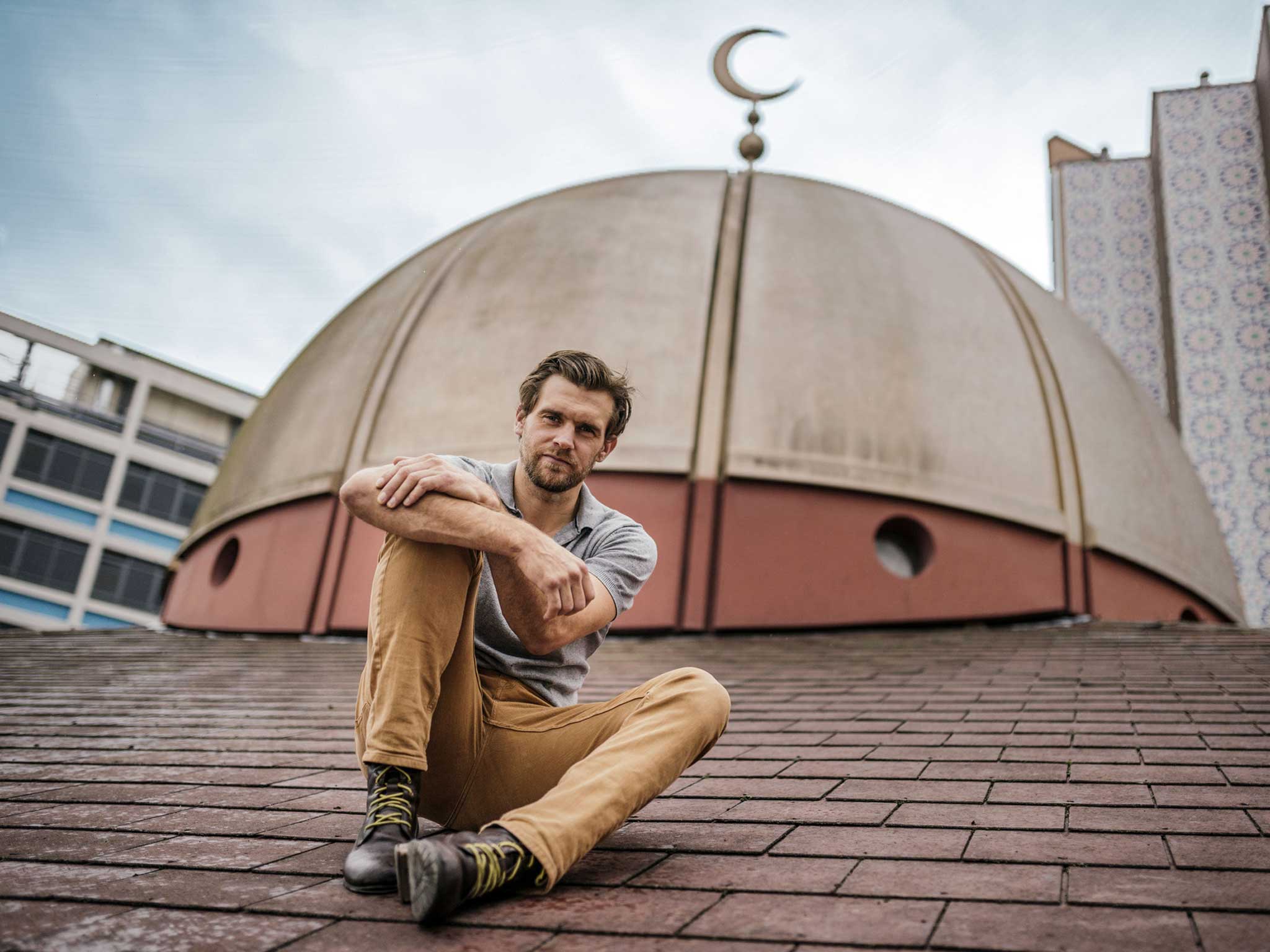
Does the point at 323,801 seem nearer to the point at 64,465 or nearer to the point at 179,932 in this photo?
the point at 179,932

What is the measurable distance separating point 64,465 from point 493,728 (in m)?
32.5

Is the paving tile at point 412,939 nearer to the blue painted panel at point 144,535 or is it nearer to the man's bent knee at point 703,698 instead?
the man's bent knee at point 703,698

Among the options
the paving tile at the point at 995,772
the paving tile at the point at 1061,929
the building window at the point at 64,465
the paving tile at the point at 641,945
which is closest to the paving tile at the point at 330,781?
the paving tile at the point at 641,945

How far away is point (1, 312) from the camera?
1391cm

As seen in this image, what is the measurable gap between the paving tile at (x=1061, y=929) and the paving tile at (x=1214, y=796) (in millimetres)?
745

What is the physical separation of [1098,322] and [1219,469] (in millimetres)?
2346

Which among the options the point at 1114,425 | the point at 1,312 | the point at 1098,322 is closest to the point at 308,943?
the point at 1114,425

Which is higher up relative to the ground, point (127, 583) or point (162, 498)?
point (162, 498)

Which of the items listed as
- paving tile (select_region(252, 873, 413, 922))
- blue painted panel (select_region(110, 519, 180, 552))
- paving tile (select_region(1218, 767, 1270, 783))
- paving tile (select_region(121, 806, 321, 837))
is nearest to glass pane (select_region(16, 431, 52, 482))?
blue painted panel (select_region(110, 519, 180, 552))

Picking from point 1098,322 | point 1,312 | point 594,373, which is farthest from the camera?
point 1,312

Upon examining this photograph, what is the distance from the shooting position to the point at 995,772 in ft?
7.64

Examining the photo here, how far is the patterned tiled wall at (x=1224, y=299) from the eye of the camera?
410 inches

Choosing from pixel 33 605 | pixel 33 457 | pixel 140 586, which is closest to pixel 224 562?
pixel 33 605

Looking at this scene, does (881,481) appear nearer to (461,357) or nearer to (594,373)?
(461,357)
